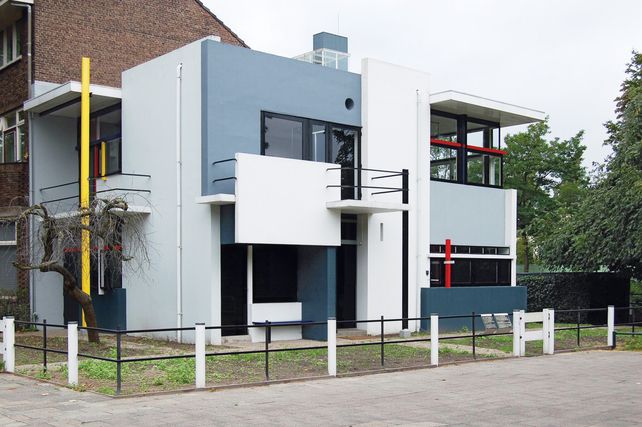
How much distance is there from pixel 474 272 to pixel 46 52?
1465cm

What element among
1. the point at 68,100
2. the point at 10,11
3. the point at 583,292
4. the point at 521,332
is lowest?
the point at 583,292

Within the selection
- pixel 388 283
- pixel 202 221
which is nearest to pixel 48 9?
pixel 202 221

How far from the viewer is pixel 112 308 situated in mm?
21297

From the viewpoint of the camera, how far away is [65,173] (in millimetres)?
23703

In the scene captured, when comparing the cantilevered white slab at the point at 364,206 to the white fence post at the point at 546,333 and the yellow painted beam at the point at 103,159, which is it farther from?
the yellow painted beam at the point at 103,159

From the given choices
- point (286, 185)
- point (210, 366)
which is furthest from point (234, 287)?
point (210, 366)

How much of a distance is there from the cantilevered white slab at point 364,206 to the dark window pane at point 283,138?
1.72 m

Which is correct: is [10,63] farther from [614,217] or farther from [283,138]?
[614,217]

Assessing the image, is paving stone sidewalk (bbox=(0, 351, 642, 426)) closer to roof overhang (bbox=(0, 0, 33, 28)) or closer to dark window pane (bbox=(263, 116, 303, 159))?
dark window pane (bbox=(263, 116, 303, 159))

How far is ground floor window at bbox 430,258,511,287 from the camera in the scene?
23328 millimetres

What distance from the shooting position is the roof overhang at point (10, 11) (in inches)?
901

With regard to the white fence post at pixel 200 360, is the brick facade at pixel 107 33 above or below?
above

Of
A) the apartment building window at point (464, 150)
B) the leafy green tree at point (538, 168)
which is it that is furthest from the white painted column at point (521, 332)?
the leafy green tree at point (538, 168)

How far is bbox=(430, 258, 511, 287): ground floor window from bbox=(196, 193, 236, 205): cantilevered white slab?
768cm
